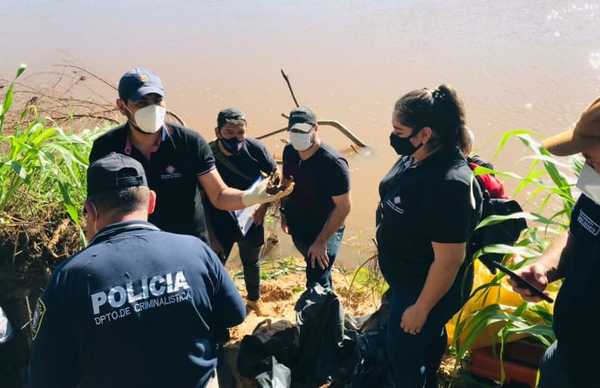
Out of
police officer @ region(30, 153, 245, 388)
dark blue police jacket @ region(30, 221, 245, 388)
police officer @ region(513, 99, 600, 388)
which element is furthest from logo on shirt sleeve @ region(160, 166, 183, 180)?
police officer @ region(513, 99, 600, 388)

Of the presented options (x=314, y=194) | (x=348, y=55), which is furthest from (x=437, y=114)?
(x=348, y=55)

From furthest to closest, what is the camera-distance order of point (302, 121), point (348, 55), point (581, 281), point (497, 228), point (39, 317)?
point (348, 55)
point (302, 121)
point (497, 228)
point (581, 281)
point (39, 317)

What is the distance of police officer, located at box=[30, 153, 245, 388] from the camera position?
4.84ft

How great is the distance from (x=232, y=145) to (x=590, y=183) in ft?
7.38

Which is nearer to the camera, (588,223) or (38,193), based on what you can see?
(588,223)

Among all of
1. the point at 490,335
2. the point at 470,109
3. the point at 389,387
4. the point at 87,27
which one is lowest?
A: the point at 389,387

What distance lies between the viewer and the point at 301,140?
313cm

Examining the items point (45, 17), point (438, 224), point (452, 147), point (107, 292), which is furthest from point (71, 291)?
point (45, 17)

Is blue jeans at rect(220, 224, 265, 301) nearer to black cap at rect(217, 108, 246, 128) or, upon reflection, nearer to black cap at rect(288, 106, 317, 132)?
black cap at rect(217, 108, 246, 128)

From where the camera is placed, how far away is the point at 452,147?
2.18m

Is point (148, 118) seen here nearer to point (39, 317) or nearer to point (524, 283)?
point (39, 317)

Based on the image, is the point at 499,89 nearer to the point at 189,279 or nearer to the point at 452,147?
the point at 452,147

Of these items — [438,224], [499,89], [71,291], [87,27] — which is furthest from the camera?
[87,27]

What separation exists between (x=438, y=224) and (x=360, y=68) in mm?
6758
